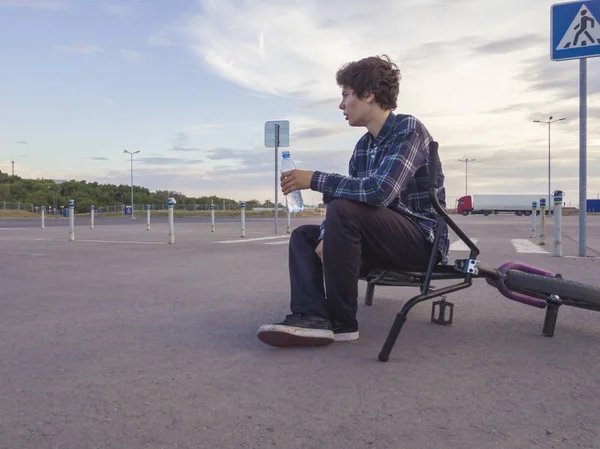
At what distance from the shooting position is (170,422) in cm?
189

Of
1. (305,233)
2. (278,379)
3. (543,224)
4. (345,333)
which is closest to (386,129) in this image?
(305,233)

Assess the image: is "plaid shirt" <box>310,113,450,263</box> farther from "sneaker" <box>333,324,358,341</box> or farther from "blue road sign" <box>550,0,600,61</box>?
"blue road sign" <box>550,0,600,61</box>

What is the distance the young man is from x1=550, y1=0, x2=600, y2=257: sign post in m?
6.60

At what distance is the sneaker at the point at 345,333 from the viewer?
2.99 m

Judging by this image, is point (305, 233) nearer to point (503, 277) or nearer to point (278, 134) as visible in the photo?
point (503, 277)

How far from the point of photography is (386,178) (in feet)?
9.17

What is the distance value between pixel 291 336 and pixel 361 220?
0.69 metres

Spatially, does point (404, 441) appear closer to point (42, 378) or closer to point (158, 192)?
point (42, 378)

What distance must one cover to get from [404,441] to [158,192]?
124991 mm

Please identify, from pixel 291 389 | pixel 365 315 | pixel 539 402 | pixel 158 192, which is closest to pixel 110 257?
pixel 365 315

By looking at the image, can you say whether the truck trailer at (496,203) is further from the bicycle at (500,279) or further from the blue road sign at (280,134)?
the bicycle at (500,279)

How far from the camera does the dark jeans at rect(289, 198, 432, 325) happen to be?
2.85 m

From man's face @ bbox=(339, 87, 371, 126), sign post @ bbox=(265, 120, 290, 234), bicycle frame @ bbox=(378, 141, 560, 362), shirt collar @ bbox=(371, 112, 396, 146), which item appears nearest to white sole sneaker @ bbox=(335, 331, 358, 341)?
bicycle frame @ bbox=(378, 141, 560, 362)

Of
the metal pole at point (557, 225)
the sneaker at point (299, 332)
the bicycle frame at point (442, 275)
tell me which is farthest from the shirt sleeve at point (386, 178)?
the metal pole at point (557, 225)
